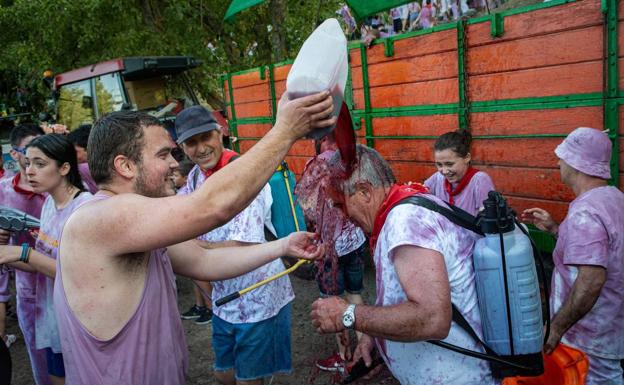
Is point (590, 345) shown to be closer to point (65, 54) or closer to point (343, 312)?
point (343, 312)

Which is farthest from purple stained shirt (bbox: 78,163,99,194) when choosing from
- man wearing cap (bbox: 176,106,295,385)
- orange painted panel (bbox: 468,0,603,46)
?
orange painted panel (bbox: 468,0,603,46)

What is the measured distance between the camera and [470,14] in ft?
18.8

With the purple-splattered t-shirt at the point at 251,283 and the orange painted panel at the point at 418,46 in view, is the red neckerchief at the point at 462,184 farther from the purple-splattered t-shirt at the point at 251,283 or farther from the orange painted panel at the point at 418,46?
the purple-splattered t-shirt at the point at 251,283

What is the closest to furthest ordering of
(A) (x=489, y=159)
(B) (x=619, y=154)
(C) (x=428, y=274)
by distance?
1. (C) (x=428, y=274)
2. (B) (x=619, y=154)
3. (A) (x=489, y=159)

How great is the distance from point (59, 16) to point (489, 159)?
1071 cm

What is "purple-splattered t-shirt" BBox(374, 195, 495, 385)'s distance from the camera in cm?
176

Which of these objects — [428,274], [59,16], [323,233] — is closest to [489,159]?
[323,233]

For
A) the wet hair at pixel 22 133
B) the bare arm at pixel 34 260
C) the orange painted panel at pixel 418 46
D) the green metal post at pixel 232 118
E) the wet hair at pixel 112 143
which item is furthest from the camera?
the green metal post at pixel 232 118

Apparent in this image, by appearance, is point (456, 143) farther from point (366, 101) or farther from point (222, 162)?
point (222, 162)

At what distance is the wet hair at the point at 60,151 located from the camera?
319 cm

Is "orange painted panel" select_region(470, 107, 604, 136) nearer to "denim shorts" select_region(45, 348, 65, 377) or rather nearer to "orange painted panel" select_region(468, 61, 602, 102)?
"orange painted panel" select_region(468, 61, 602, 102)

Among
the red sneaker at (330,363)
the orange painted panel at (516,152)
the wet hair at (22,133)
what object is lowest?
the red sneaker at (330,363)

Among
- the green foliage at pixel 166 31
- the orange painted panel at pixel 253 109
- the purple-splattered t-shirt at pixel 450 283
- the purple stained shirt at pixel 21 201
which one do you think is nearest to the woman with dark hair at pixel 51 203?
the purple stained shirt at pixel 21 201

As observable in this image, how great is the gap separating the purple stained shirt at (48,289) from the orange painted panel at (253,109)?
3.86 m
